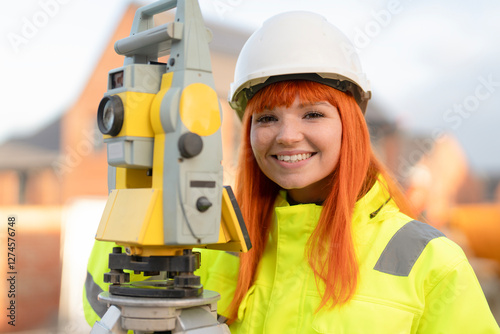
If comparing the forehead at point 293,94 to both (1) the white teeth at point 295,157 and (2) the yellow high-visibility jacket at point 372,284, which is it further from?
(2) the yellow high-visibility jacket at point 372,284

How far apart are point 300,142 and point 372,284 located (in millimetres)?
535

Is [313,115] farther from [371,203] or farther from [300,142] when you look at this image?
[371,203]

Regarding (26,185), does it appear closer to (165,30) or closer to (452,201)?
(165,30)

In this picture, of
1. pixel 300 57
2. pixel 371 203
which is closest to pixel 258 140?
pixel 300 57

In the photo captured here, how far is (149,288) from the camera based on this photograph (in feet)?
4.39

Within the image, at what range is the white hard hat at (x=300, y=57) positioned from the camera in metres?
1.76

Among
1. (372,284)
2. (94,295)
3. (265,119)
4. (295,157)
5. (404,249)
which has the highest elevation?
(265,119)

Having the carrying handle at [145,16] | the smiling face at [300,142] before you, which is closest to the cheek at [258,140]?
the smiling face at [300,142]

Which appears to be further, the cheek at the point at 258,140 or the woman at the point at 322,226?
the cheek at the point at 258,140

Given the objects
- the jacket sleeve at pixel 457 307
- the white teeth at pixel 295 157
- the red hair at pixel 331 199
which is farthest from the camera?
the white teeth at pixel 295 157

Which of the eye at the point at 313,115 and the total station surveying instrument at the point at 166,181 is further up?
the eye at the point at 313,115

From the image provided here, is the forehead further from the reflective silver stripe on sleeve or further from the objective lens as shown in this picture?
the reflective silver stripe on sleeve

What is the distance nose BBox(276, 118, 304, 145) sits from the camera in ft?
5.48

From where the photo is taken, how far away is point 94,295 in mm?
1819
